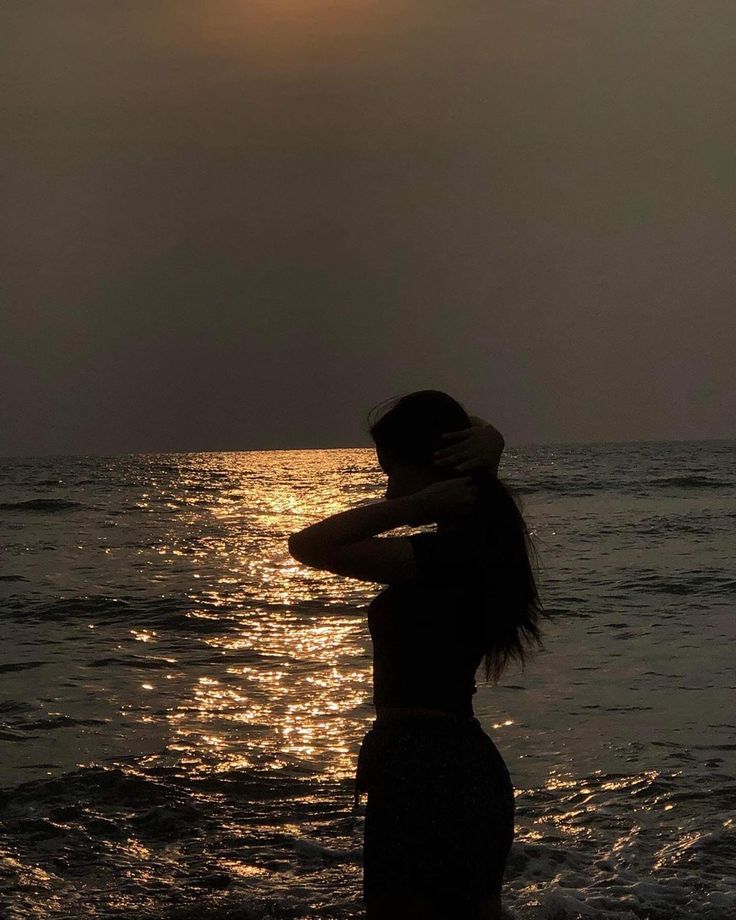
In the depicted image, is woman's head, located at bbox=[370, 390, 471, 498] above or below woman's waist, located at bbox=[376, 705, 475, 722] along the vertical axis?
above

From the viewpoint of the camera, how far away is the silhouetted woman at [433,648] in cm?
251

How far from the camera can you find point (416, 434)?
103 inches

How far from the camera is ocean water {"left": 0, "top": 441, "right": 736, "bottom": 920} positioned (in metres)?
5.28

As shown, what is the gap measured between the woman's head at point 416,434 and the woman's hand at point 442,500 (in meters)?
0.09

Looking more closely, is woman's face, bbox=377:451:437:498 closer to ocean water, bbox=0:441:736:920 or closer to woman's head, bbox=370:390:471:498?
woman's head, bbox=370:390:471:498

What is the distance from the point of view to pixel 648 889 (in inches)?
205

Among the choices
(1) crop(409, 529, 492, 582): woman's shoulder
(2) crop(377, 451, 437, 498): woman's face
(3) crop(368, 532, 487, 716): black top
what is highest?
(2) crop(377, 451, 437, 498): woman's face

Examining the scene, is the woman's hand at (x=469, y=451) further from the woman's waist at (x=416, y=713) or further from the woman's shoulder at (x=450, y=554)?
the woman's waist at (x=416, y=713)

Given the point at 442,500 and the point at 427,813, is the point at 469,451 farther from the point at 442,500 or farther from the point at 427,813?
the point at 427,813

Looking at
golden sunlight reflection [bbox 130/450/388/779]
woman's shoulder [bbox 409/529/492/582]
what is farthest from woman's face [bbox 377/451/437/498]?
golden sunlight reflection [bbox 130/450/388/779]

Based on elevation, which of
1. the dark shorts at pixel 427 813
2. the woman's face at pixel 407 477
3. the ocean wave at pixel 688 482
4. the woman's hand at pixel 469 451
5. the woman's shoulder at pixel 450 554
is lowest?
the ocean wave at pixel 688 482

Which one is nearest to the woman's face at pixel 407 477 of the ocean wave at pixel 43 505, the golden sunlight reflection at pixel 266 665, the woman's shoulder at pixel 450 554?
the woman's shoulder at pixel 450 554

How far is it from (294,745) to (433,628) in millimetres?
5454

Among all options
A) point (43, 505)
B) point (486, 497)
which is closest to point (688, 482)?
point (43, 505)
